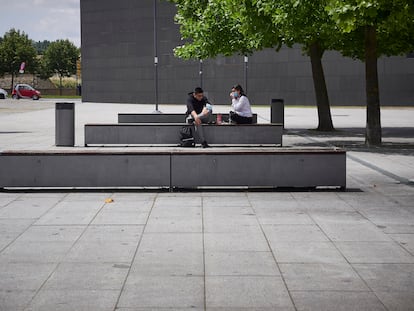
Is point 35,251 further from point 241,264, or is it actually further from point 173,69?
point 173,69

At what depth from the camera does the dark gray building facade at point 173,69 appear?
2020 inches

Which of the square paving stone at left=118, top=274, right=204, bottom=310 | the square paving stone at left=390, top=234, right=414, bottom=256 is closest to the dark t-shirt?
the square paving stone at left=390, top=234, right=414, bottom=256

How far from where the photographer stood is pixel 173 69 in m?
58.4

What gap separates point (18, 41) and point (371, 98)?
85932mm

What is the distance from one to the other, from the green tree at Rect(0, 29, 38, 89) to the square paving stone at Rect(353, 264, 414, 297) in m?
93.5

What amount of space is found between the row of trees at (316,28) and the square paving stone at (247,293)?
17.4 feet

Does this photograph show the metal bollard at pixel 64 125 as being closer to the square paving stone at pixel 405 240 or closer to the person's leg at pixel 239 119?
the person's leg at pixel 239 119

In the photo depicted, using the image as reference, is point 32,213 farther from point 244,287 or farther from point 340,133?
point 340,133

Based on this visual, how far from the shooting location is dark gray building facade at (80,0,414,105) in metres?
51.3

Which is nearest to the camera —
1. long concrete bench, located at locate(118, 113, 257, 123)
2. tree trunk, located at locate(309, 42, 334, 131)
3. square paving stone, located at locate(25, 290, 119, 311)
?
square paving stone, located at locate(25, 290, 119, 311)

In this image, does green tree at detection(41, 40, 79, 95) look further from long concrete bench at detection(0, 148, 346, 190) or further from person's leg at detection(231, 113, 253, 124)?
long concrete bench at detection(0, 148, 346, 190)

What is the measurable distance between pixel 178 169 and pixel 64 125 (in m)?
8.28

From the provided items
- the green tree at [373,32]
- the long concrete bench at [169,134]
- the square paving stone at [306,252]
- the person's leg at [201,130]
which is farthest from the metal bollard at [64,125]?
the square paving stone at [306,252]

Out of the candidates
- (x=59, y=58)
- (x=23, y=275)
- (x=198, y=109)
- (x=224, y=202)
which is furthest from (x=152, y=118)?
(x=59, y=58)
